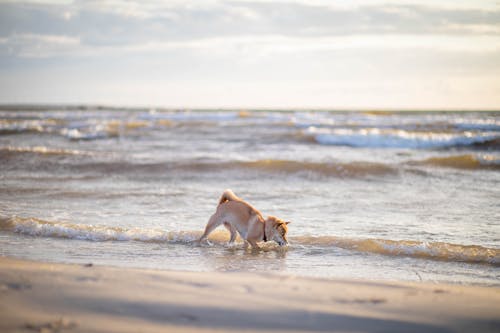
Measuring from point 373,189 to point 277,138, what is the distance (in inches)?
502

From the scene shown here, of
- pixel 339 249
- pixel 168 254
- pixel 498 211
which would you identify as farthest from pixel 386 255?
pixel 498 211

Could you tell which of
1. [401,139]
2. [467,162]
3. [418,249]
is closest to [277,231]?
[418,249]

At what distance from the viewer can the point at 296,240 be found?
6188mm

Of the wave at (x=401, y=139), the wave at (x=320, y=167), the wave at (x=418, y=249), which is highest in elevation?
the wave at (x=401, y=139)

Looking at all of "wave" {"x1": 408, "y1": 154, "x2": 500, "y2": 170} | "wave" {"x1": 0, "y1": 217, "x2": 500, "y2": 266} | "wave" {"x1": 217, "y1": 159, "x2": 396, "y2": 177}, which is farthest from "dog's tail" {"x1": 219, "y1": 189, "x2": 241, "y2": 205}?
"wave" {"x1": 408, "y1": 154, "x2": 500, "y2": 170}

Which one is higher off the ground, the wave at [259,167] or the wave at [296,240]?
the wave at [259,167]

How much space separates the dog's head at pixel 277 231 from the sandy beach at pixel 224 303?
6.03 feet

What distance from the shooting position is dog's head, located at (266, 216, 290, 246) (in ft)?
19.2

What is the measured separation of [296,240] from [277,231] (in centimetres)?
44

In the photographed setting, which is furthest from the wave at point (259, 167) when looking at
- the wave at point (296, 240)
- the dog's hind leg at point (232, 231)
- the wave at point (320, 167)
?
the dog's hind leg at point (232, 231)

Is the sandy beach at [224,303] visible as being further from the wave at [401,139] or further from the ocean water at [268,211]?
the wave at [401,139]

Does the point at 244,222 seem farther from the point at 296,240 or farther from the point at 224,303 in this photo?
the point at 224,303

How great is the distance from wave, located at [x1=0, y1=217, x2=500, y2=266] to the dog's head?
183 millimetres

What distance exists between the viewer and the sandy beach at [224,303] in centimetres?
300
